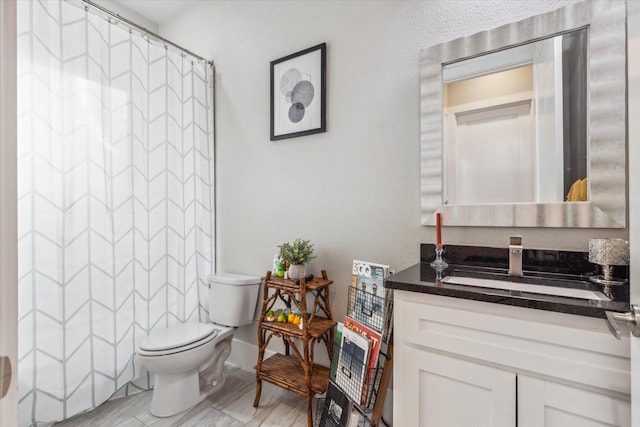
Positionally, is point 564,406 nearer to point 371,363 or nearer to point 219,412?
point 371,363

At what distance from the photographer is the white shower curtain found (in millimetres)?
1575

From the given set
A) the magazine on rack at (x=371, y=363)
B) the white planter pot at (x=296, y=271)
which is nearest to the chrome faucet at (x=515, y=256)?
the magazine on rack at (x=371, y=363)

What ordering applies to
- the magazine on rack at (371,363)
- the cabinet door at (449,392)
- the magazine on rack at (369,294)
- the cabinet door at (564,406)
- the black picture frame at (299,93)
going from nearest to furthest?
the cabinet door at (564,406) < the cabinet door at (449,392) < the magazine on rack at (371,363) < the magazine on rack at (369,294) < the black picture frame at (299,93)

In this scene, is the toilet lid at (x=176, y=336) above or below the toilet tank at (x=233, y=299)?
below

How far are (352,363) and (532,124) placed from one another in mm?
1355

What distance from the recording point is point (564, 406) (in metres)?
0.95

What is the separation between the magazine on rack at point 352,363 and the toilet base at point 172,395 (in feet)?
3.10

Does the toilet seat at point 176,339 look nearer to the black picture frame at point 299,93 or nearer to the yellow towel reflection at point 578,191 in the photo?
the black picture frame at point 299,93

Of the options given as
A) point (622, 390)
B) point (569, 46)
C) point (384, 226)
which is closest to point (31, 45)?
point (384, 226)

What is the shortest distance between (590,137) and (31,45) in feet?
8.60

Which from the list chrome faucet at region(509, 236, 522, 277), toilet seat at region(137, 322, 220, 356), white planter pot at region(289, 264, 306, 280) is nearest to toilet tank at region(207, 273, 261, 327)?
toilet seat at region(137, 322, 220, 356)

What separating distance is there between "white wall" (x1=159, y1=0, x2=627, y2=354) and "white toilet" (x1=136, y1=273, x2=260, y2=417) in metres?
0.20

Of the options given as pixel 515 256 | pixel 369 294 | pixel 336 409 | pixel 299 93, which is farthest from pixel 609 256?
pixel 299 93

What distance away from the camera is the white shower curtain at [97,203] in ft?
5.17
